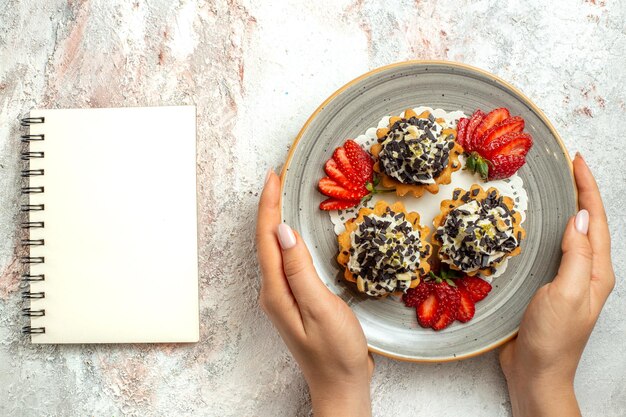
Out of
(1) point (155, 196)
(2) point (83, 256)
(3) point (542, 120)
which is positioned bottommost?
(2) point (83, 256)

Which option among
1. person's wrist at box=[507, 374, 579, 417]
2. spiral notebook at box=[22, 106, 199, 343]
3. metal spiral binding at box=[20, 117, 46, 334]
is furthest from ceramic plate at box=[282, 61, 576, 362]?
metal spiral binding at box=[20, 117, 46, 334]

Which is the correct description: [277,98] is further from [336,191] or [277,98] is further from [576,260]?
[576,260]

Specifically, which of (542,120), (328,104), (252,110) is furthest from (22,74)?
(542,120)

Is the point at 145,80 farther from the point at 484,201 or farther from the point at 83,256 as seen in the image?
the point at 484,201

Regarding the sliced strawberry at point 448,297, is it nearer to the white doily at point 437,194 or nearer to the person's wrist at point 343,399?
the white doily at point 437,194

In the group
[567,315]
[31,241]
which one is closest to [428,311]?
[567,315]

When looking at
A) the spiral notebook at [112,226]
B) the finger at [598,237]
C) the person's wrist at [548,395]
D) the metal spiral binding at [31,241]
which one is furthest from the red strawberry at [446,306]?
the metal spiral binding at [31,241]

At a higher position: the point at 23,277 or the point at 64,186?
the point at 64,186
